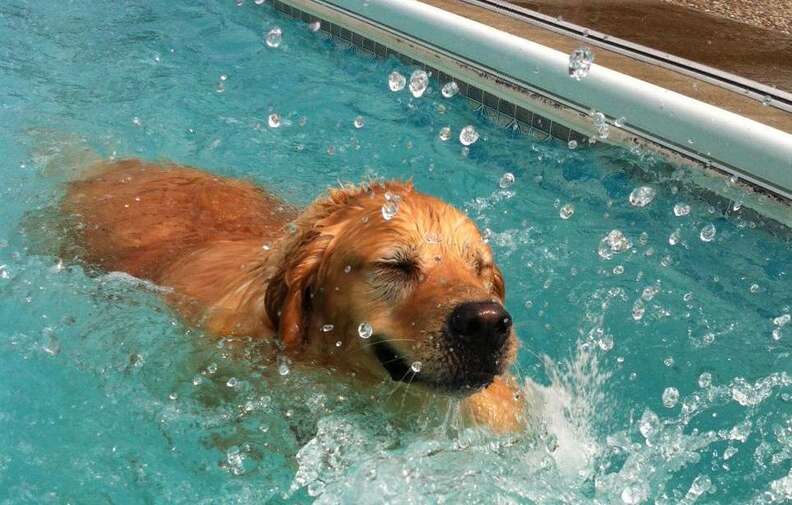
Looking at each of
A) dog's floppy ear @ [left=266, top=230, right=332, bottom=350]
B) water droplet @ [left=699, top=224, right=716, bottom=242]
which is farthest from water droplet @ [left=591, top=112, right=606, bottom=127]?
dog's floppy ear @ [left=266, top=230, right=332, bottom=350]

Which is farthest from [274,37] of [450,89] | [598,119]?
[598,119]

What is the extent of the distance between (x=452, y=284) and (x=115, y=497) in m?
1.66

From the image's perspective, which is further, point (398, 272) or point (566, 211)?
point (566, 211)

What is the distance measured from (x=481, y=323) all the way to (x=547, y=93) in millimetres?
4523

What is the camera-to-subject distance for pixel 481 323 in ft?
10.8

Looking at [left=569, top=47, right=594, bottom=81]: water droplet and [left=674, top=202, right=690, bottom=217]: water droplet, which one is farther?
[left=569, top=47, right=594, bottom=81]: water droplet

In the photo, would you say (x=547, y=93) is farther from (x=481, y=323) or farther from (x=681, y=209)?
(x=481, y=323)

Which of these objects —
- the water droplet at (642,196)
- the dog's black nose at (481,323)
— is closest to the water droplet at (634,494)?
the dog's black nose at (481,323)

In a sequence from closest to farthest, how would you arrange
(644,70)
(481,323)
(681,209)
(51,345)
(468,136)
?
(481,323) < (51,345) < (681,209) < (644,70) < (468,136)

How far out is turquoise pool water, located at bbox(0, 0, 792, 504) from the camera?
13.2ft

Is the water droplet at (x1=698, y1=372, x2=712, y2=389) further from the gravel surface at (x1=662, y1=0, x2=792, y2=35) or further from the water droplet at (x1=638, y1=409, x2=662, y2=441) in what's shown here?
the gravel surface at (x1=662, y1=0, x2=792, y2=35)

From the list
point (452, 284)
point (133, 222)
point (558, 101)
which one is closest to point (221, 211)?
point (133, 222)

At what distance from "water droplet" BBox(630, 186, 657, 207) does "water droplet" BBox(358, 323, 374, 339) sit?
357 cm

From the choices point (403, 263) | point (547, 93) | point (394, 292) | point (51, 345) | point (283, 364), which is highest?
point (403, 263)
